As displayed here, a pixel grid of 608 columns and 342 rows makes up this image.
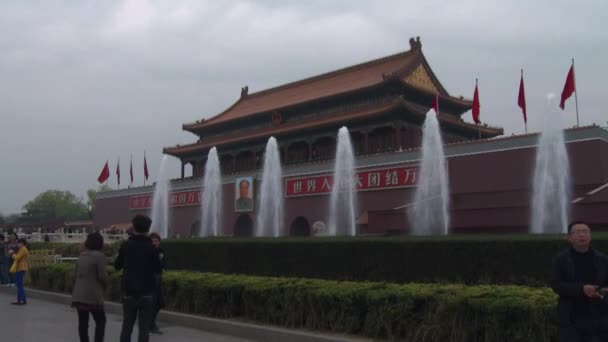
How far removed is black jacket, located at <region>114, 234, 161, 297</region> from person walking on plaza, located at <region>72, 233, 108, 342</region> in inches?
16.5

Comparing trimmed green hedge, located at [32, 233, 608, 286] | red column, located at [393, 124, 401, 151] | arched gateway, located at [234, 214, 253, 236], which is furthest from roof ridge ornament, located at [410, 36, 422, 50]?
trimmed green hedge, located at [32, 233, 608, 286]

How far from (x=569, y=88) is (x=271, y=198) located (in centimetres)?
1546

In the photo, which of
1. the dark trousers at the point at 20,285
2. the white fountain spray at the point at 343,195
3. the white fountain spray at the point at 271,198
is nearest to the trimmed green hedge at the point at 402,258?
the dark trousers at the point at 20,285

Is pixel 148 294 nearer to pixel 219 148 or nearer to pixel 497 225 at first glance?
pixel 497 225

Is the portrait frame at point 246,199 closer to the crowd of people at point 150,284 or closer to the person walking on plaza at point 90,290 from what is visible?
the crowd of people at point 150,284

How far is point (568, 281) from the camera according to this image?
12.7ft

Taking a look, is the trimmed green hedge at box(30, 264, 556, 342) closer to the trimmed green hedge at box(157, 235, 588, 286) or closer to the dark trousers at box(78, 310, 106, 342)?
the trimmed green hedge at box(157, 235, 588, 286)

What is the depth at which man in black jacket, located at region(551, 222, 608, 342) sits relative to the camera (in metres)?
3.78

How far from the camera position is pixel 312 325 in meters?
6.98

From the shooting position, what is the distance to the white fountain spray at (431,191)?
21688 millimetres

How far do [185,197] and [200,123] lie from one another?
6.00 m

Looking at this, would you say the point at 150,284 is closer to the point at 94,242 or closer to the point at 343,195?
the point at 94,242

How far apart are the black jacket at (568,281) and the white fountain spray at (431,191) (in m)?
17.6

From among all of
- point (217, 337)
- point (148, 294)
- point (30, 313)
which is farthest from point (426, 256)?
point (30, 313)
